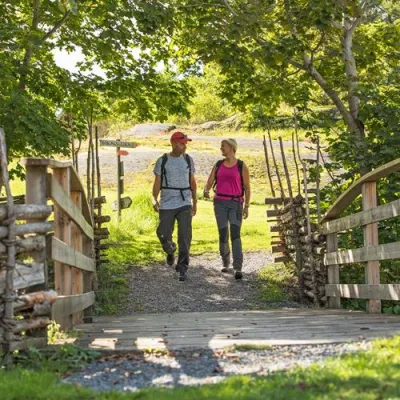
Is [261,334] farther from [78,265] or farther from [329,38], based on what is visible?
[329,38]

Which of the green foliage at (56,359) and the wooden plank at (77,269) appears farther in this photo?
the wooden plank at (77,269)

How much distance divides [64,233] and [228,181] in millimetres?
4111

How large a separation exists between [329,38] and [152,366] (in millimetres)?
9654

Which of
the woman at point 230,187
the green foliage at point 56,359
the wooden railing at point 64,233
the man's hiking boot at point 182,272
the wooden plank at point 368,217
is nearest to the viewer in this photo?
the green foliage at point 56,359

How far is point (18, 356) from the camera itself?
5.13 meters

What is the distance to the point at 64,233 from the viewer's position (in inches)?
266

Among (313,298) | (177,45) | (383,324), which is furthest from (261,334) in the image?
(177,45)

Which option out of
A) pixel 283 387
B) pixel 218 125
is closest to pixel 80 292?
pixel 283 387

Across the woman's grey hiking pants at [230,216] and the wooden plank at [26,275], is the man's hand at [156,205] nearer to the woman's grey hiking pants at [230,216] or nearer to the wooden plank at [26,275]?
the woman's grey hiking pants at [230,216]

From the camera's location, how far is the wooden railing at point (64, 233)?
18.0 ft

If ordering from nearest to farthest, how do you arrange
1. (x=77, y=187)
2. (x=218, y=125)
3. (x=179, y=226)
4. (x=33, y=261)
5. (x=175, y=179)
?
(x=33, y=261)
(x=77, y=187)
(x=175, y=179)
(x=179, y=226)
(x=218, y=125)

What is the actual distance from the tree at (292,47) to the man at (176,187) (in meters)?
2.04

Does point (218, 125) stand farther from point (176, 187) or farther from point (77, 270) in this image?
point (77, 270)

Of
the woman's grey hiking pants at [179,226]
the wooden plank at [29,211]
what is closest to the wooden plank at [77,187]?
the wooden plank at [29,211]
